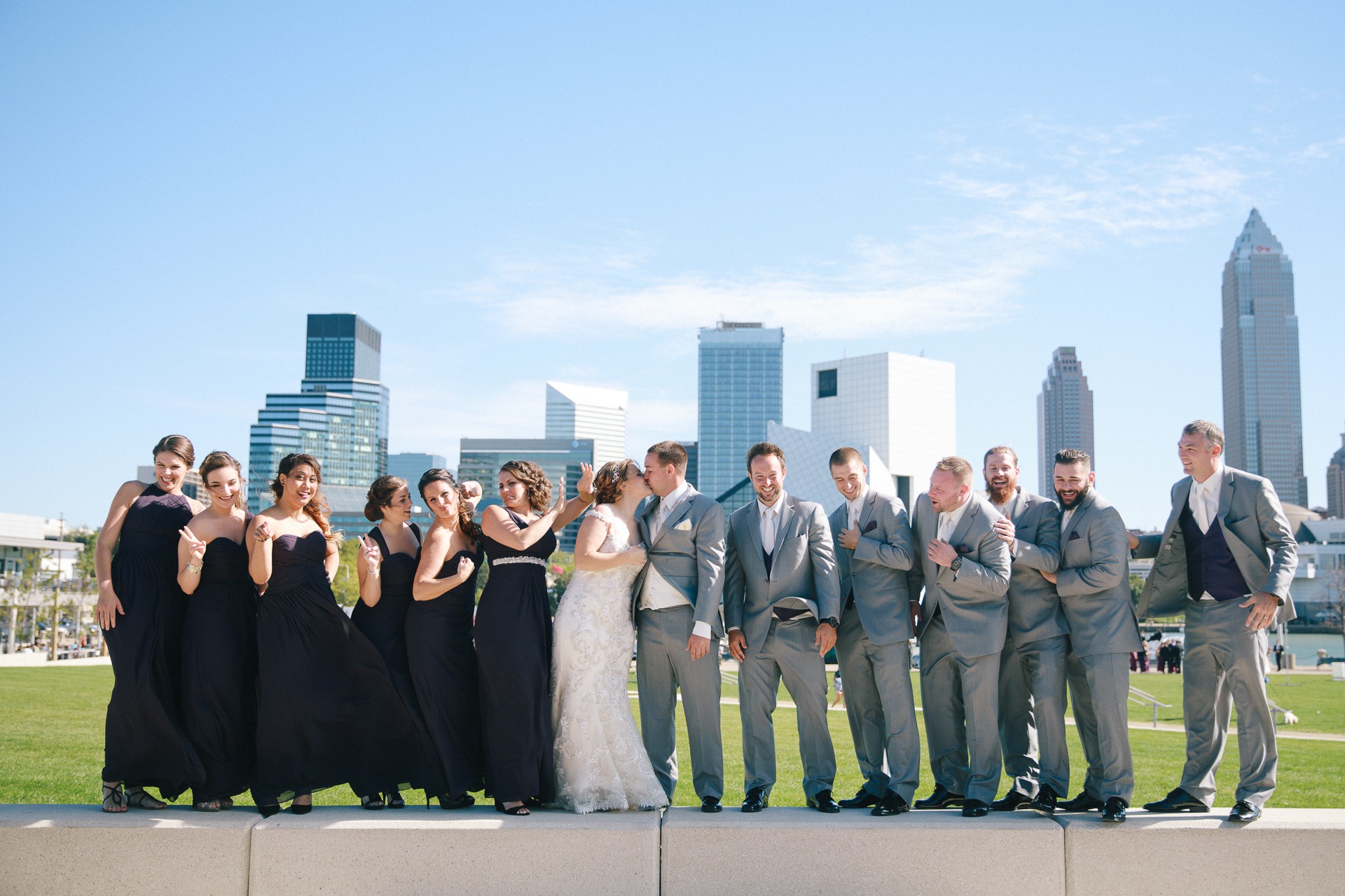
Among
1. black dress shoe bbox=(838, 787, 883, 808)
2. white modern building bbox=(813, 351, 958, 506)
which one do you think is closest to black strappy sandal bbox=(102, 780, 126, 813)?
black dress shoe bbox=(838, 787, 883, 808)

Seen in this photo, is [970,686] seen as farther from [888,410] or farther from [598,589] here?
[888,410]

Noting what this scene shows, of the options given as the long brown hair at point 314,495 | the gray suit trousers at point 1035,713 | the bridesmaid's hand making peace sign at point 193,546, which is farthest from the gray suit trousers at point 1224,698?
the bridesmaid's hand making peace sign at point 193,546

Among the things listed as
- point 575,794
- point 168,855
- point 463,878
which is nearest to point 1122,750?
point 575,794

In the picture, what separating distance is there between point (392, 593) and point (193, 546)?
3.57ft

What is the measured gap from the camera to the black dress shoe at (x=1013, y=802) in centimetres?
545

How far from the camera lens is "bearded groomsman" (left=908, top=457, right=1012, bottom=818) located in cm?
545

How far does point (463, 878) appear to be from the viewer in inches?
189

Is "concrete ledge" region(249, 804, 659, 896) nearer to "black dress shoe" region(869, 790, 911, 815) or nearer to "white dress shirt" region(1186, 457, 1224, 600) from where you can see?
"black dress shoe" region(869, 790, 911, 815)

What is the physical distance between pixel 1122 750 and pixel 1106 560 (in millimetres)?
1028

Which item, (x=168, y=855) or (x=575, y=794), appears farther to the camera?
(x=575, y=794)

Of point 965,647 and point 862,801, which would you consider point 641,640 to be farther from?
point 965,647

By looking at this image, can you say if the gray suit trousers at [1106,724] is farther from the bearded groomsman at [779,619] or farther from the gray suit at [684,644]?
the gray suit at [684,644]

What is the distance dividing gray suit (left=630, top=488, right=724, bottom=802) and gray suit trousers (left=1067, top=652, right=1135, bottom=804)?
2085 mm

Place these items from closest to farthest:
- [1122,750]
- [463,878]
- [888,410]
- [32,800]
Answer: [463,878] < [1122,750] < [32,800] < [888,410]
